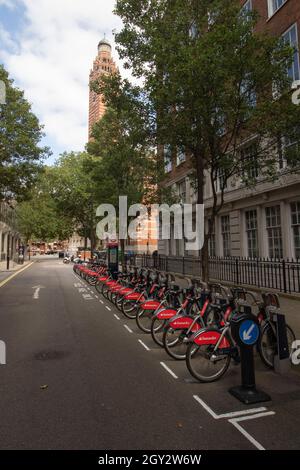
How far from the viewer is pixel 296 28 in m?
14.8

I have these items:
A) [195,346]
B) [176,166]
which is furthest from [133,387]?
[176,166]

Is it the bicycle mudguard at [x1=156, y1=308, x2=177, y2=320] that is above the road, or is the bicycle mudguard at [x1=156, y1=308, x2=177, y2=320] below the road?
above

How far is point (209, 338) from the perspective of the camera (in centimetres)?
507

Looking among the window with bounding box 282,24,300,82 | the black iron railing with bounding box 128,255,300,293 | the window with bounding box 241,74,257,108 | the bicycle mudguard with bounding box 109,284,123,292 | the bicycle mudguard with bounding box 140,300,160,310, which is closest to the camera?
the bicycle mudguard with bounding box 140,300,160,310

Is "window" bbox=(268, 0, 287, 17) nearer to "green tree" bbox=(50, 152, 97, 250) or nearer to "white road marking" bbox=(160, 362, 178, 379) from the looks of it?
"white road marking" bbox=(160, 362, 178, 379)

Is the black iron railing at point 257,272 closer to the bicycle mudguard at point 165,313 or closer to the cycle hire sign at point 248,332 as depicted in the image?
the bicycle mudguard at point 165,313

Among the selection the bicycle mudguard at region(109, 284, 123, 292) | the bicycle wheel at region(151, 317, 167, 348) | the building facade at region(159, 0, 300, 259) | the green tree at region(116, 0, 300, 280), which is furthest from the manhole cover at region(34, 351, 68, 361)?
the building facade at region(159, 0, 300, 259)

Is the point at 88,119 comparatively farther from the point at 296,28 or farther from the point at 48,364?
the point at 48,364

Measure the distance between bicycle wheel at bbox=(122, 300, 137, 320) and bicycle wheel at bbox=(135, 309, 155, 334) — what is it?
1.09 metres

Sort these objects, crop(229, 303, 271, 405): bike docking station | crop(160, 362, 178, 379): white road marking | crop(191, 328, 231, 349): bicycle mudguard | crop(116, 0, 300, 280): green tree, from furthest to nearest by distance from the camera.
→ 1. crop(116, 0, 300, 280): green tree
2. crop(160, 362, 178, 379): white road marking
3. crop(191, 328, 231, 349): bicycle mudguard
4. crop(229, 303, 271, 405): bike docking station

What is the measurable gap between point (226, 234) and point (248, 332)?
56.3 feet

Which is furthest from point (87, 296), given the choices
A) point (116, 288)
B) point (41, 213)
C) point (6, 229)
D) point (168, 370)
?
point (41, 213)

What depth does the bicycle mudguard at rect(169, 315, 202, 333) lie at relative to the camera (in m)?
6.14

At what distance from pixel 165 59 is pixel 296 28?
9.15 meters
